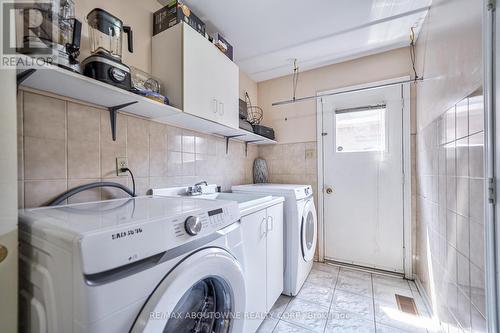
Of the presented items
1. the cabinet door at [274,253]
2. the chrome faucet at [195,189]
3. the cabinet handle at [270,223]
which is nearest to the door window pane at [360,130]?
the cabinet door at [274,253]

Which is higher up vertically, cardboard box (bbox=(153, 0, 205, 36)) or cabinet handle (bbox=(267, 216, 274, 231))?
cardboard box (bbox=(153, 0, 205, 36))

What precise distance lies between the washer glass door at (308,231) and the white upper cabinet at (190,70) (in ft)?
3.82

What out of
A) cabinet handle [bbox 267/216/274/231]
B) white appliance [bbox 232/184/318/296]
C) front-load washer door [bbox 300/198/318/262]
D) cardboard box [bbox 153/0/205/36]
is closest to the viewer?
cardboard box [bbox 153/0/205/36]

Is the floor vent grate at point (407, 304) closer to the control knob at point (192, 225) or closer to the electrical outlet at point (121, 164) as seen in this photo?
the control knob at point (192, 225)

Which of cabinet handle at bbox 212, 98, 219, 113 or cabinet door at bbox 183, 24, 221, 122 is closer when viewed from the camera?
cabinet door at bbox 183, 24, 221, 122

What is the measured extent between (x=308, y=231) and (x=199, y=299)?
1464mm

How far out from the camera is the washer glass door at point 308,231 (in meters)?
1.91

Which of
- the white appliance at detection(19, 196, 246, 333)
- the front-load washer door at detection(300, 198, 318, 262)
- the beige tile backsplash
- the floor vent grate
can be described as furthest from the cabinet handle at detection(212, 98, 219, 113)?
the floor vent grate

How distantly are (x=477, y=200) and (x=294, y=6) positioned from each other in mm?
1641

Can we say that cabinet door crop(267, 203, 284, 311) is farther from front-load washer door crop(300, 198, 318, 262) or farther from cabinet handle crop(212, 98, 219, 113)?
cabinet handle crop(212, 98, 219, 113)

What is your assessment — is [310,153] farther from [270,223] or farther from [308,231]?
[270,223]

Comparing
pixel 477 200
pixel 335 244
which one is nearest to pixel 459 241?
pixel 477 200

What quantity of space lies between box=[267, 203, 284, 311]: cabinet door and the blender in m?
1.18

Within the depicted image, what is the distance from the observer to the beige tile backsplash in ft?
3.01
